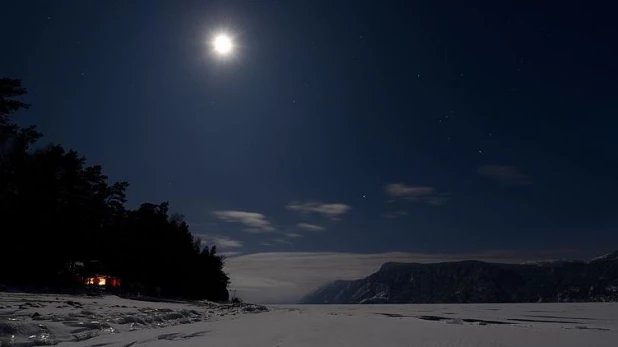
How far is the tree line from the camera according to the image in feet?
115

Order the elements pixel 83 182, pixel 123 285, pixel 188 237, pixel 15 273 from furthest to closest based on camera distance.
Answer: pixel 188 237 < pixel 123 285 < pixel 83 182 < pixel 15 273

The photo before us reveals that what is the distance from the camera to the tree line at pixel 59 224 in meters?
35.2

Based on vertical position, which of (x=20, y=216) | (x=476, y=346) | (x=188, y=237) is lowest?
(x=476, y=346)

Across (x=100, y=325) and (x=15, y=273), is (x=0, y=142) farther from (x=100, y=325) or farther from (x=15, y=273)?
(x=100, y=325)

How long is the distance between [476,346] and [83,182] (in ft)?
161

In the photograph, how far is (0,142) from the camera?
115 ft

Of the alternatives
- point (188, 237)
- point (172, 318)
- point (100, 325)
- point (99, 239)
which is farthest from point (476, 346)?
point (188, 237)

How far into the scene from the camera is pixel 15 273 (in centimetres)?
3478

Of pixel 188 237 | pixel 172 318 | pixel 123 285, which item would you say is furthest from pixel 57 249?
pixel 188 237

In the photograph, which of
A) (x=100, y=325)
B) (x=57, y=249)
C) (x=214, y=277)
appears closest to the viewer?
(x=100, y=325)

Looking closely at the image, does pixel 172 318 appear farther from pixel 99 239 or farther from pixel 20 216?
pixel 99 239

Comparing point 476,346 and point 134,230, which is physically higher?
point 134,230

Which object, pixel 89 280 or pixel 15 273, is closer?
pixel 15 273

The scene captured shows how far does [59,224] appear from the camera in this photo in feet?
132
